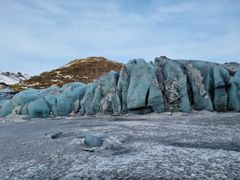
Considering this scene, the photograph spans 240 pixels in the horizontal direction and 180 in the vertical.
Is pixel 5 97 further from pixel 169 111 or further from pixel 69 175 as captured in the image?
pixel 69 175

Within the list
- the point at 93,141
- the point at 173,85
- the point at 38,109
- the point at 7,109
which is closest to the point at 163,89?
the point at 173,85

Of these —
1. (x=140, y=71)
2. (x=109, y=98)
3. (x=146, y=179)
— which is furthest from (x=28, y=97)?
(x=146, y=179)

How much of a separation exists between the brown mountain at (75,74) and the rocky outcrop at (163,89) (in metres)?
63.9

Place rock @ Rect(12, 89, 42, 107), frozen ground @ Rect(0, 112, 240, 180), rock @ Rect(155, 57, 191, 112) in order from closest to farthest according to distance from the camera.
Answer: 1. frozen ground @ Rect(0, 112, 240, 180)
2. rock @ Rect(155, 57, 191, 112)
3. rock @ Rect(12, 89, 42, 107)

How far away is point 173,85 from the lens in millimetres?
25422

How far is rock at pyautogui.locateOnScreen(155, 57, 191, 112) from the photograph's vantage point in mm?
24562

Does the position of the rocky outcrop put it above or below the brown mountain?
below

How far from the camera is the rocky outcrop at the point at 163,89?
24734mm

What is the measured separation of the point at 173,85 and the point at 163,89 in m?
0.90

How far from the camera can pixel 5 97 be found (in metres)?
45.8

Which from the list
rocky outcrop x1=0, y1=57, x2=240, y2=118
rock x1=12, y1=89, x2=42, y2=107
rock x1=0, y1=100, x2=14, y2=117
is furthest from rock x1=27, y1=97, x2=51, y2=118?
rock x1=0, y1=100, x2=14, y2=117

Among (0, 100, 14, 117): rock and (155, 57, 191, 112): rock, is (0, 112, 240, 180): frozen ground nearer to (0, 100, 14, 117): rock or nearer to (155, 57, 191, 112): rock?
(155, 57, 191, 112): rock

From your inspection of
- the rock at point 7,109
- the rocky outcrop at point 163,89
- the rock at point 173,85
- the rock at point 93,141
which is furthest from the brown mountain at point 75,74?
the rock at point 93,141

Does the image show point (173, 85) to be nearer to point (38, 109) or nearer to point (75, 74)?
point (38, 109)
